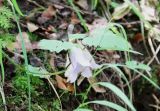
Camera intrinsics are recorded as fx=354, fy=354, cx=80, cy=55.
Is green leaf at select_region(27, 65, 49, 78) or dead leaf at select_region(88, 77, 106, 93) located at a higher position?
green leaf at select_region(27, 65, 49, 78)

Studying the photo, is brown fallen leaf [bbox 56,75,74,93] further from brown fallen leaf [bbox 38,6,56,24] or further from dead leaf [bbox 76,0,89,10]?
dead leaf [bbox 76,0,89,10]

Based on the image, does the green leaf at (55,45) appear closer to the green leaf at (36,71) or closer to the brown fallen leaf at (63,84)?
the green leaf at (36,71)

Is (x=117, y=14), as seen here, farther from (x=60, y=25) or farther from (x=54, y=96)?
(x=54, y=96)

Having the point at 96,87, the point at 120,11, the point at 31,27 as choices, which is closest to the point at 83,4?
the point at 120,11

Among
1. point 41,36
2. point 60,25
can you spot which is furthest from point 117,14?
point 41,36

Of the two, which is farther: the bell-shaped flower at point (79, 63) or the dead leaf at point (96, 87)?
the dead leaf at point (96, 87)

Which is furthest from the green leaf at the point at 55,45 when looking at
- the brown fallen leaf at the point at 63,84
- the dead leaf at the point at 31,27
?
the dead leaf at the point at 31,27

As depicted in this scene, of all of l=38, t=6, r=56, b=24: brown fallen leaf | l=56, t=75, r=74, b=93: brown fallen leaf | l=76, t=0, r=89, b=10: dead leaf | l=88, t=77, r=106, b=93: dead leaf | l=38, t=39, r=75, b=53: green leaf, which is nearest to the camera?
l=38, t=39, r=75, b=53: green leaf

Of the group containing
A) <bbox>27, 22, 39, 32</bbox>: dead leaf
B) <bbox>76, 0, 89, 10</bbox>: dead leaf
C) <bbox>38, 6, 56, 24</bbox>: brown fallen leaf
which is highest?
<bbox>76, 0, 89, 10</bbox>: dead leaf

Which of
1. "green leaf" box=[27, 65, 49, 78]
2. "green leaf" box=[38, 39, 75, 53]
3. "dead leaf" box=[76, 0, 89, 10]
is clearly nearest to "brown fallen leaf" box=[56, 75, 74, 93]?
"green leaf" box=[27, 65, 49, 78]

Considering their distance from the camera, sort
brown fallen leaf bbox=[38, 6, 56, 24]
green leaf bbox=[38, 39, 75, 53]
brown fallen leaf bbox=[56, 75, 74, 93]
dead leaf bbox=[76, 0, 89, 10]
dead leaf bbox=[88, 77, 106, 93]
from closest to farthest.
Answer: green leaf bbox=[38, 39, 75, 53]
brown fallen leaf bbox=[56, 75, 74, 93]
dead leaf bbox=[88, 77, 106, 93]
brown fallen leaf bbox=[38, 6, 56, 24]
dead leaf bbox=[76, 0, 89, 10]

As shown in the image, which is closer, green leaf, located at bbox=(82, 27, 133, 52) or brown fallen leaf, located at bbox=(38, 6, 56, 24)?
green leaf, located at bbox=(82, 27, 133, 52)
